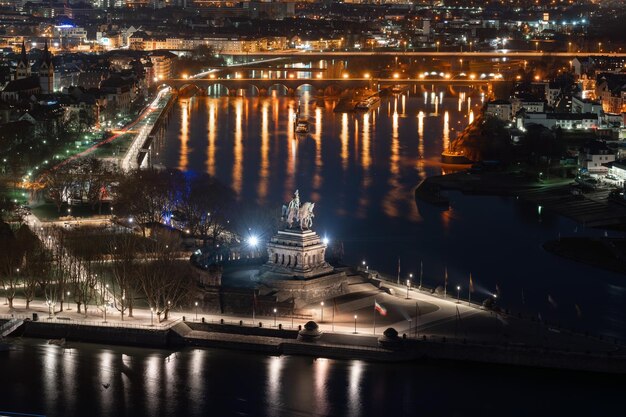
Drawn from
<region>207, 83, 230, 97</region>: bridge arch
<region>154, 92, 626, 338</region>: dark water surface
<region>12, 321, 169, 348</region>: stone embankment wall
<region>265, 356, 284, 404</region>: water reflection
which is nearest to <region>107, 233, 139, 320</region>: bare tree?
<region>12, 321, 169, 348</region>: stone embankment wall

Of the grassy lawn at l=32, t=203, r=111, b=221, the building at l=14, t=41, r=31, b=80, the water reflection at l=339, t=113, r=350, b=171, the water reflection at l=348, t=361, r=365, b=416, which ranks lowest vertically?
the water reflection at l=348, t=361, r=365, b=416

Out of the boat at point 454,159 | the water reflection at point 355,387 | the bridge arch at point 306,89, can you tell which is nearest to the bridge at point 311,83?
the bridge arch at point 306,89

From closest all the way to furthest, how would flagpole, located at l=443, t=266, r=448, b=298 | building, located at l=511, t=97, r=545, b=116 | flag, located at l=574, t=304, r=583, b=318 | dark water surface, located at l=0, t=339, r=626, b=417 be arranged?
dark water surface, located at l=0, t=339, r=626, b=417 → flag, located at l=574, t=304, r=583, b=318 → flagpole, located at l=443, t=266, r=448, b=298 → building, located at l=511, t=97, r=545, b=116

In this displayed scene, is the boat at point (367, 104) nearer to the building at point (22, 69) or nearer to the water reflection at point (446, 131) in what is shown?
the water reflection at point (446, 131)

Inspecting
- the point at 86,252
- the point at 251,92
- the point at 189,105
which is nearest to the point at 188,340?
the point at 86,252

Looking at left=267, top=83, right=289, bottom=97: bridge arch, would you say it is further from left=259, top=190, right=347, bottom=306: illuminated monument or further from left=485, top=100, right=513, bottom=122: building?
left=259, top=190, right=347, bottom=306: illuminated monument
